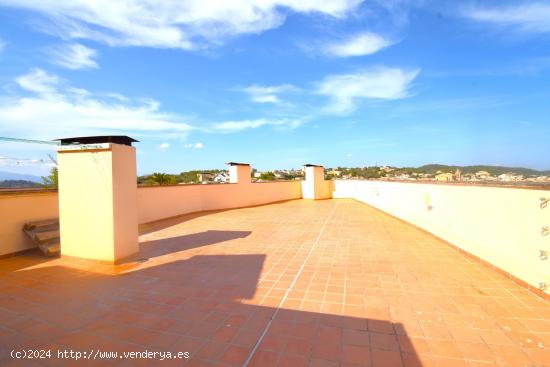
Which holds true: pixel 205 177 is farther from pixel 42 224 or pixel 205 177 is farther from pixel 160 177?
pixel 42 224

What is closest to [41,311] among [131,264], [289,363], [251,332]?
[131,264]

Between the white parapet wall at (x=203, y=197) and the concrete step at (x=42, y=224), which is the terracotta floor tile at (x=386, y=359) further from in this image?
the white parapet wall at (x=203, y=197)

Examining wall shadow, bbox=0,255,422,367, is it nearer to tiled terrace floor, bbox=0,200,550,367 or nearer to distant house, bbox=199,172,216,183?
tiled terrace floor, bbox=0,200,550,367

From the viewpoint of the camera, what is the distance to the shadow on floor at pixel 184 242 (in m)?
4.95

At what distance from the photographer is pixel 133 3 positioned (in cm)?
530

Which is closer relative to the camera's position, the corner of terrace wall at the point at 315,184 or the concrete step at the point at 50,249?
the concrete step at the point at 50,249

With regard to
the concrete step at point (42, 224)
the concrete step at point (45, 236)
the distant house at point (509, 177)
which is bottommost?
the concrete step at point (45, 236)

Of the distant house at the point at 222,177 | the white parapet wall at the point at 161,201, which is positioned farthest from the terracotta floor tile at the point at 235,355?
the distant house at the point at 222,177

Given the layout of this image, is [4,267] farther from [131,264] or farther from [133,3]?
[133,3]

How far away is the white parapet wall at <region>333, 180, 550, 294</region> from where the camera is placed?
292 cm

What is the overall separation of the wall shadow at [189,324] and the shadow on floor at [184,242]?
134 cm

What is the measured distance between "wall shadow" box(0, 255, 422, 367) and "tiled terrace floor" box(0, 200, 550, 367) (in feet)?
0.04

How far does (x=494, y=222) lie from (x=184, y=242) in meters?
5.59

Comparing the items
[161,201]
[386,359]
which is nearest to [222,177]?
[161,201]
